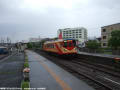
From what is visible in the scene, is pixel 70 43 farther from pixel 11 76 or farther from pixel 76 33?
pixel 76 33

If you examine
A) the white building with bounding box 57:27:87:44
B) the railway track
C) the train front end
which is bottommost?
the railway track

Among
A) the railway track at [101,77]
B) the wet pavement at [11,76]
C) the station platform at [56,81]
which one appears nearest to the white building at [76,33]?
the wet pavement at [11,76]

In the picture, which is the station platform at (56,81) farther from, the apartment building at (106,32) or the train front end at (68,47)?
the apartment building at (106,32)

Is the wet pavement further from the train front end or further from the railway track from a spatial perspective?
the train front end

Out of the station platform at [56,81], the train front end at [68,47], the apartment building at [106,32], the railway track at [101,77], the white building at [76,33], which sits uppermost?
the white building at [76,33]

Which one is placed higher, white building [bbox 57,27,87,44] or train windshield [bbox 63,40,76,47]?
white building [bbox 57,27,87,44]

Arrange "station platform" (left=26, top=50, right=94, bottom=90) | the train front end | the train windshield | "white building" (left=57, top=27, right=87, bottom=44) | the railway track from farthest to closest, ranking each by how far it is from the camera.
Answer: "white building" (left=57, top=27, right=87, bottom=44)
the train windshield
the train front end
the railway track
"station platform" (left=26, top=50, right=94, bottom=90)

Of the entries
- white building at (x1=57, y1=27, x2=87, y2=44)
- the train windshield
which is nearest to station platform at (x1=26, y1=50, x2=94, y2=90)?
the train windshield

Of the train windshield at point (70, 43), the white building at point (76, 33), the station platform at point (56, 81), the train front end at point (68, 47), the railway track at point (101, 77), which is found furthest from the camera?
the white building at point (76, 33)

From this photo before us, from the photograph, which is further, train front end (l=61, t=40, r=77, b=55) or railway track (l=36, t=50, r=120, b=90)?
train front end (l=61, t=40, r=77, b=55)

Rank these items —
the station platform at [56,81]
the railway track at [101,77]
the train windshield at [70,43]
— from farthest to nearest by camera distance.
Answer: the train windshield at [70,43] < the railway track at [101,77] < the station platform at [56,81]

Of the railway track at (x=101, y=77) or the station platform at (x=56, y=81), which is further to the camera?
the railway track at (x=101, y=77)

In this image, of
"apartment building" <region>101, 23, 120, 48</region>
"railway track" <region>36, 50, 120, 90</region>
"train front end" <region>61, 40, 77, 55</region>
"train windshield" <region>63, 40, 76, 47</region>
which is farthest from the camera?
"apartment building" <region>101, 23, 120, 48</region>

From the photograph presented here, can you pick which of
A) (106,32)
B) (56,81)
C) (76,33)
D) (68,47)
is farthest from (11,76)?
(76,33)
